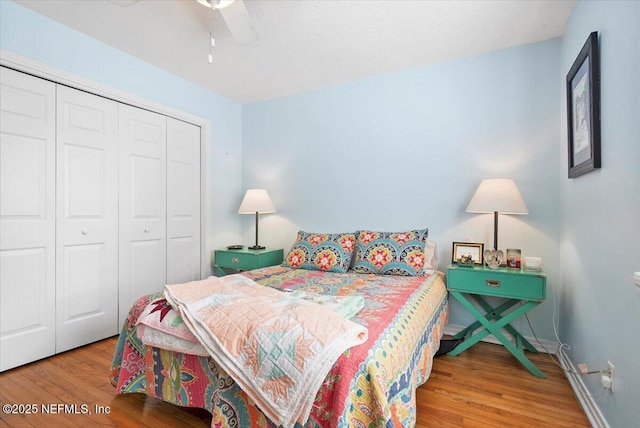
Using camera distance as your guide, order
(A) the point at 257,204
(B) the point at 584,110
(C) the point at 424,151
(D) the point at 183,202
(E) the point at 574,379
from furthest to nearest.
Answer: (A) the point at 257,204, (D) the point at 183,202, (C) the point at 424,151, (E) the point at 574,379, (B) the point at 584,110

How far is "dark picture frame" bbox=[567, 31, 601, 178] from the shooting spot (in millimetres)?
1595

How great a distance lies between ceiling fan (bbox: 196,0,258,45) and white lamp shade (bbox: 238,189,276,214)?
174 centimetres

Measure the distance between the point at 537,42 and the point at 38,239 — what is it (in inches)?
159

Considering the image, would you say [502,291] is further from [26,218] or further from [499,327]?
[26,218]

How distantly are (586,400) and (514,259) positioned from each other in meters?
0.92

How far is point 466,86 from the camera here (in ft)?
9.15

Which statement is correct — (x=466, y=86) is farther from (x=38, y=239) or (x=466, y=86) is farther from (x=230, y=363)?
(x=38, y=239)

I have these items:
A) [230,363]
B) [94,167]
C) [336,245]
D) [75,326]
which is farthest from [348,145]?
[75,326]

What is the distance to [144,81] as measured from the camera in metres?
2.92

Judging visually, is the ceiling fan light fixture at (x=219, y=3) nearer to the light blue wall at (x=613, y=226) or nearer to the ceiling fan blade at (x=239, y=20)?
the ceiling fan blade at (x=239, y=20)

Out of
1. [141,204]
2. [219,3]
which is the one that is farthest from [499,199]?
[141,204]

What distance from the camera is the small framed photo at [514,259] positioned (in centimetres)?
233

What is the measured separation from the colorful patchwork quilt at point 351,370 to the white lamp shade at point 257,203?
1.35 metres

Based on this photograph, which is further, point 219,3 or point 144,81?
point 144,81
